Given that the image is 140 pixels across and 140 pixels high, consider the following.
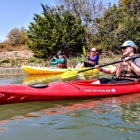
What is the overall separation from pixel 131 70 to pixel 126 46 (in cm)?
48

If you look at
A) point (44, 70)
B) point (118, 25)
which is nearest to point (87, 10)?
point (118, 25)

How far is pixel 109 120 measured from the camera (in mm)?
3230

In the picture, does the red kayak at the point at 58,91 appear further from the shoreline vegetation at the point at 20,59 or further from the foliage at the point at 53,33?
the foliage at the point at 53,33

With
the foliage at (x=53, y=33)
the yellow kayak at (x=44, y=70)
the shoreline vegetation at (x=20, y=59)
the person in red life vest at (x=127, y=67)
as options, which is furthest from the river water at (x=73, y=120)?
the foliage at (x=53, y=33)

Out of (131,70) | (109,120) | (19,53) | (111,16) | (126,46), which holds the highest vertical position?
(111,16)

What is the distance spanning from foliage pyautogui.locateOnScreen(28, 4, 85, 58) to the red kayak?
43.6 ft

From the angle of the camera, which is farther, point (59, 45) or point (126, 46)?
point (59, 45)

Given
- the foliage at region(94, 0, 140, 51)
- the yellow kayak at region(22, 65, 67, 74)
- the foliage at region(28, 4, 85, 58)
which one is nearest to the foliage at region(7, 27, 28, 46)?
the foliage at region(28, 4, 85, 58)

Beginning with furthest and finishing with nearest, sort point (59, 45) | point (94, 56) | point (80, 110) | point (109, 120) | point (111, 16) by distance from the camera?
1. point (111, 16)
2. point (59, 45)
3. point (94, 56)
4. point (80, 110)
5. point (109, 120)

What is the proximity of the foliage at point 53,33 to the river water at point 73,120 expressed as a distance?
45.5ft

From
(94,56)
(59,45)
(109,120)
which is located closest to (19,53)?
(59,45)

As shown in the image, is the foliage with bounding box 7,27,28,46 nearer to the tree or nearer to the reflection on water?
the tree

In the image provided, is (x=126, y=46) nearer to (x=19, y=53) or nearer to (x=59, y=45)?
(x=59, y=45)

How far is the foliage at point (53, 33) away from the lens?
1805 cm
